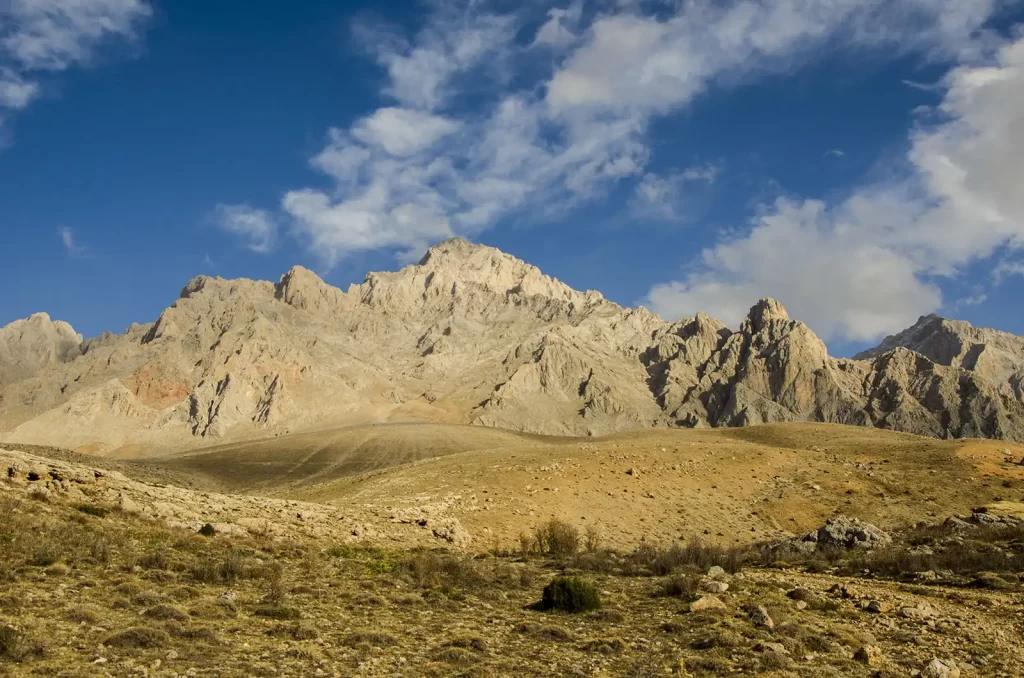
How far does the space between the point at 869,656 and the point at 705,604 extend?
136 inches

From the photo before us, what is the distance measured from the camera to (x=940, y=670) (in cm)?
1069

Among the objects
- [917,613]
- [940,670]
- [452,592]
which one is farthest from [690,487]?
[940,670]

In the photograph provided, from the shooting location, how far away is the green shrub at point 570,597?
47.3ft

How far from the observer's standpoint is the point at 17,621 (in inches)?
429

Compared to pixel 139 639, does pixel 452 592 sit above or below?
below

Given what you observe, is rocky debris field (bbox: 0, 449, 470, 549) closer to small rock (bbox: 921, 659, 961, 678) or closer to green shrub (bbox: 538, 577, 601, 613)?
green shrub (bbox: 538, 577, 601, 613)

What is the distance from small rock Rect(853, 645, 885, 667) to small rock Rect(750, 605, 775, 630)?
157cm

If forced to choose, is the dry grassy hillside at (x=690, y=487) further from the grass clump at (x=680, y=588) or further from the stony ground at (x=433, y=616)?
the grass clump at (x=680, y=588)

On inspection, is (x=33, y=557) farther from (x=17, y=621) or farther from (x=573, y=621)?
(x=573, y=621)

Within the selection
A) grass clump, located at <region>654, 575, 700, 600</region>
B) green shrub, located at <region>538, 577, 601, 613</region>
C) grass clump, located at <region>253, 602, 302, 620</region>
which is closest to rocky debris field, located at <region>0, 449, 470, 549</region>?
grass clump, located at <region>253, 602, 302, 620</region>

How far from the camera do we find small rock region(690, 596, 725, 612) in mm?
14241

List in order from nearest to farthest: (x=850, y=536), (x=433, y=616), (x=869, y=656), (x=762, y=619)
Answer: (x=869, y=656) < (x=762, y=619) < (x=433, y=616) < (x=850, y=536)

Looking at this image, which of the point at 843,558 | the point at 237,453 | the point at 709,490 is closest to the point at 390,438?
the point at 237,453

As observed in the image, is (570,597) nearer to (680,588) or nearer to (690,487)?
(680,588)
